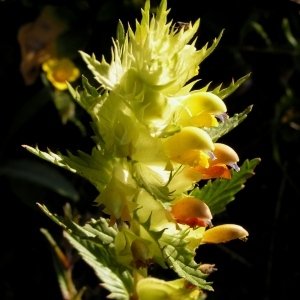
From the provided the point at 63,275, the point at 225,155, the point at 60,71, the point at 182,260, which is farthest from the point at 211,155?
the point at 60,71

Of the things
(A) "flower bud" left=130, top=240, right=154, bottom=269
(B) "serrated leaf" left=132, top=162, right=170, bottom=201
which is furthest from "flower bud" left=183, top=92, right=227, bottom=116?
(A) "flower bud" left=130, top=240, right=154, bottom=269

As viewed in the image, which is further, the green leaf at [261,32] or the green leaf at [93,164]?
the green leaf at [261,32]

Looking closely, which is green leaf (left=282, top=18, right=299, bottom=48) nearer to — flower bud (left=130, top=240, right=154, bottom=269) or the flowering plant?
the flowering plant

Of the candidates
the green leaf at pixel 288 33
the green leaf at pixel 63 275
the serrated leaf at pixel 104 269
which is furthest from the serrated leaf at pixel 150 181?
the green leaf at pixel 288 33

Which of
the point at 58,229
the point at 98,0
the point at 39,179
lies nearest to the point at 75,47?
the point at 98,0

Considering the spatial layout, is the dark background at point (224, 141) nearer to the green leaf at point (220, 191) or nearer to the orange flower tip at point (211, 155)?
the green leaf at point (220, 191)
